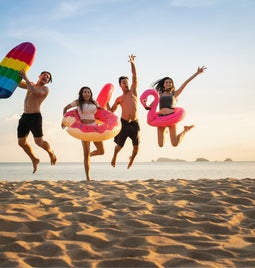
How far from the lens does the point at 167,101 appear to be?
7141 mm

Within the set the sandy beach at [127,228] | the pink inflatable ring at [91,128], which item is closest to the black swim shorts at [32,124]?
the pink inflatable ring at [91,128]

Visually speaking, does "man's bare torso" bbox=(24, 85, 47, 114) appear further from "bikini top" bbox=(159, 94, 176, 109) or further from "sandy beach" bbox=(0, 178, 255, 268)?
"bikini top" bbox=(159, 94, 176, 109)

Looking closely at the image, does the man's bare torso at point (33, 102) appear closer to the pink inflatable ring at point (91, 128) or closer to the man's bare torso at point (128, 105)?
the pink inflatable ring at point (91, 128)

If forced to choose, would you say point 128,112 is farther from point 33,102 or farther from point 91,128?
point 33,102

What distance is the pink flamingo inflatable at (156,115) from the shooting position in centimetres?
691

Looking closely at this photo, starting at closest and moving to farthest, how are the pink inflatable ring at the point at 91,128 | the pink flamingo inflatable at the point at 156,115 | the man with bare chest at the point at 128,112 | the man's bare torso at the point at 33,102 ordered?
the pink inflatable ring at the point at 91,128 < the man's bare torso at the point at 33,102 < the pink flamingo inflatable at the point at 156,115 < the man with bare chest at the point at 128,112

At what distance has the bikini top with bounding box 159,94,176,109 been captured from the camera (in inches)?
281

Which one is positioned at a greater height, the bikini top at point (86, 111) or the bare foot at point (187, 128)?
the bikini top at point (86, 111)

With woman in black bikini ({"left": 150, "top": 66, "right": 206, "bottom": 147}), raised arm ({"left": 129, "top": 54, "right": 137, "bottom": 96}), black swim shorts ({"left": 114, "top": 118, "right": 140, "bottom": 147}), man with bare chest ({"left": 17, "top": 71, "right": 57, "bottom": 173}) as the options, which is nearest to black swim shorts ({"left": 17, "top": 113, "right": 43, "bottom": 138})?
→ man with bare chest ({"left": 17, "top": 71, "right": 57, "bottom": 173})

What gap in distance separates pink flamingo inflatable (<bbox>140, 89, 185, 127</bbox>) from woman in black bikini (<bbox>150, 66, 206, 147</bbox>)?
0.12 m

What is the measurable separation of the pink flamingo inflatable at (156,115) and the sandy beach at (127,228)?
1.68 meters

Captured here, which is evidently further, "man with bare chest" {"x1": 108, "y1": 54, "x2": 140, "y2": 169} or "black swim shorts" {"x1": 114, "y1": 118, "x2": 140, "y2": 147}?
"black swim shorts" {"x1": 114, "y1": 118, "x2": 140, "y2": 147}

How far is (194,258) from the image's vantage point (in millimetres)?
2934

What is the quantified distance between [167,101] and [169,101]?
38mm
